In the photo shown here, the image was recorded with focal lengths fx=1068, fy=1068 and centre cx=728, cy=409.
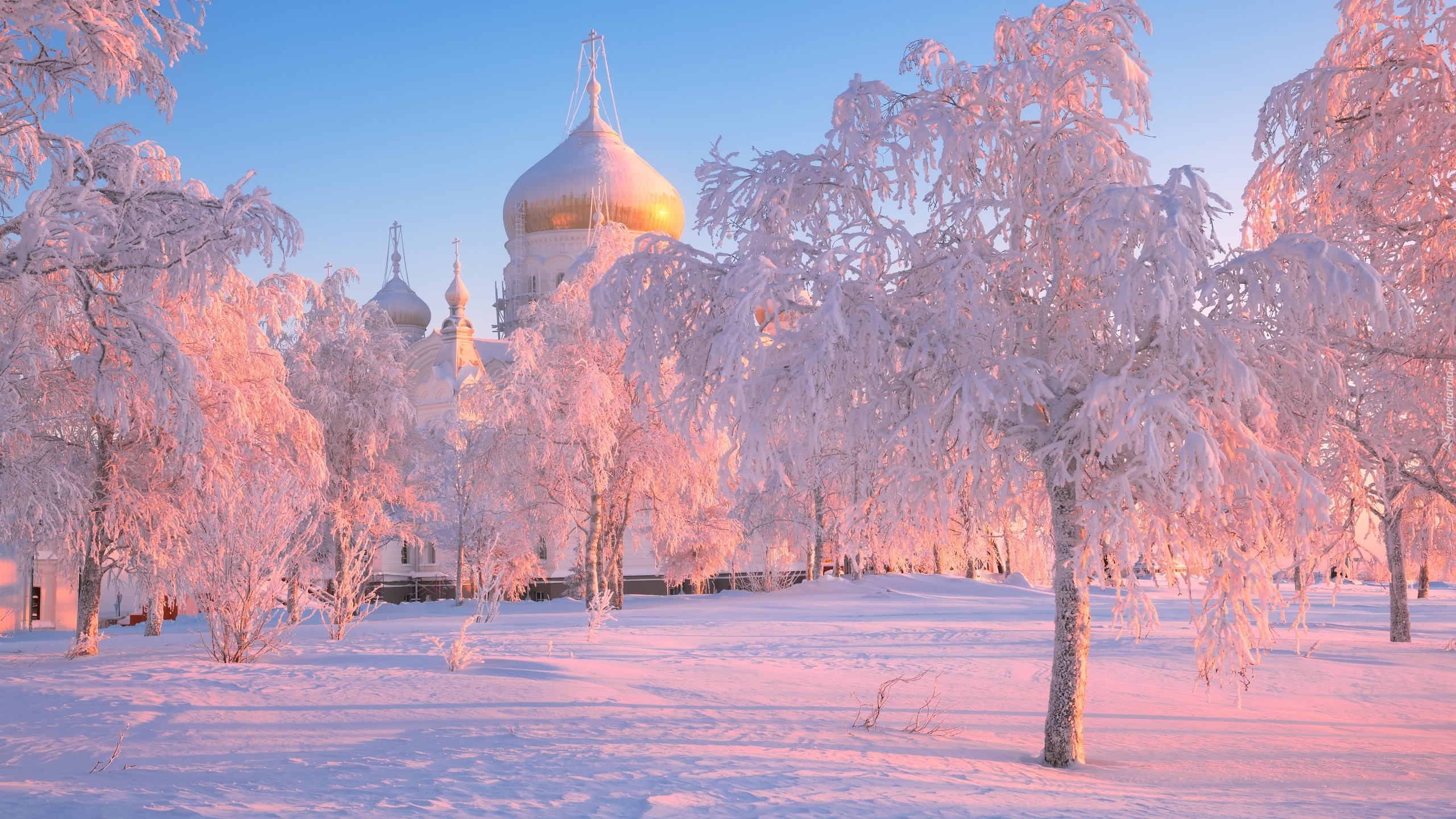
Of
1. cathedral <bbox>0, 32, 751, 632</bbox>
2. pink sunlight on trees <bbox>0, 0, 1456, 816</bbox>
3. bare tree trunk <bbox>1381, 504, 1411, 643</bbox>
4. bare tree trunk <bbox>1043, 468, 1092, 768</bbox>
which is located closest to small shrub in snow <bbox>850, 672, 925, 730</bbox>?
pink sunlight on trees <bbox>0, 0, 1456, 816</bbox>

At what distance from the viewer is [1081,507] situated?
25.6 feet

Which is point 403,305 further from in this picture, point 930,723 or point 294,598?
point 930,723

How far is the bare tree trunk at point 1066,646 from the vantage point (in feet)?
27.5

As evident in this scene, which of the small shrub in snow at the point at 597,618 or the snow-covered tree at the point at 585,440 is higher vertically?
the snow-covered tree at the point at 585,440

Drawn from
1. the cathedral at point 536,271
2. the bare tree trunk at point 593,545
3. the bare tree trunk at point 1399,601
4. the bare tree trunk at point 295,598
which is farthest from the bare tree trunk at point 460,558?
the bare tree trunk at point 1399,601

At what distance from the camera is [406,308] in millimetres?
55312

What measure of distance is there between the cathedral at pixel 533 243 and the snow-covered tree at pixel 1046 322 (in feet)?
123

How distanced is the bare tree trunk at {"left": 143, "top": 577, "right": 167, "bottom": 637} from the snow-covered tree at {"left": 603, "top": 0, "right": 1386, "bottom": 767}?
10722mm

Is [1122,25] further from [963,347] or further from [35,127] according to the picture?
[35,127]

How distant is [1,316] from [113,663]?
393cm

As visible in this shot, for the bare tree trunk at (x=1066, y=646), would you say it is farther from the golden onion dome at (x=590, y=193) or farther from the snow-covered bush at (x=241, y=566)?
the golden onion dome at (x=590, y=193)

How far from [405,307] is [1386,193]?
51.4 m

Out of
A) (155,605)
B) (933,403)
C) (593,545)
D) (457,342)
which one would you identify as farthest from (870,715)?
(457,342)

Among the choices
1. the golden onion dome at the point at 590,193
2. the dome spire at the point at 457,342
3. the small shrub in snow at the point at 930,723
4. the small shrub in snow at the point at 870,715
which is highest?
the golden onion dome at the point at 590,193
